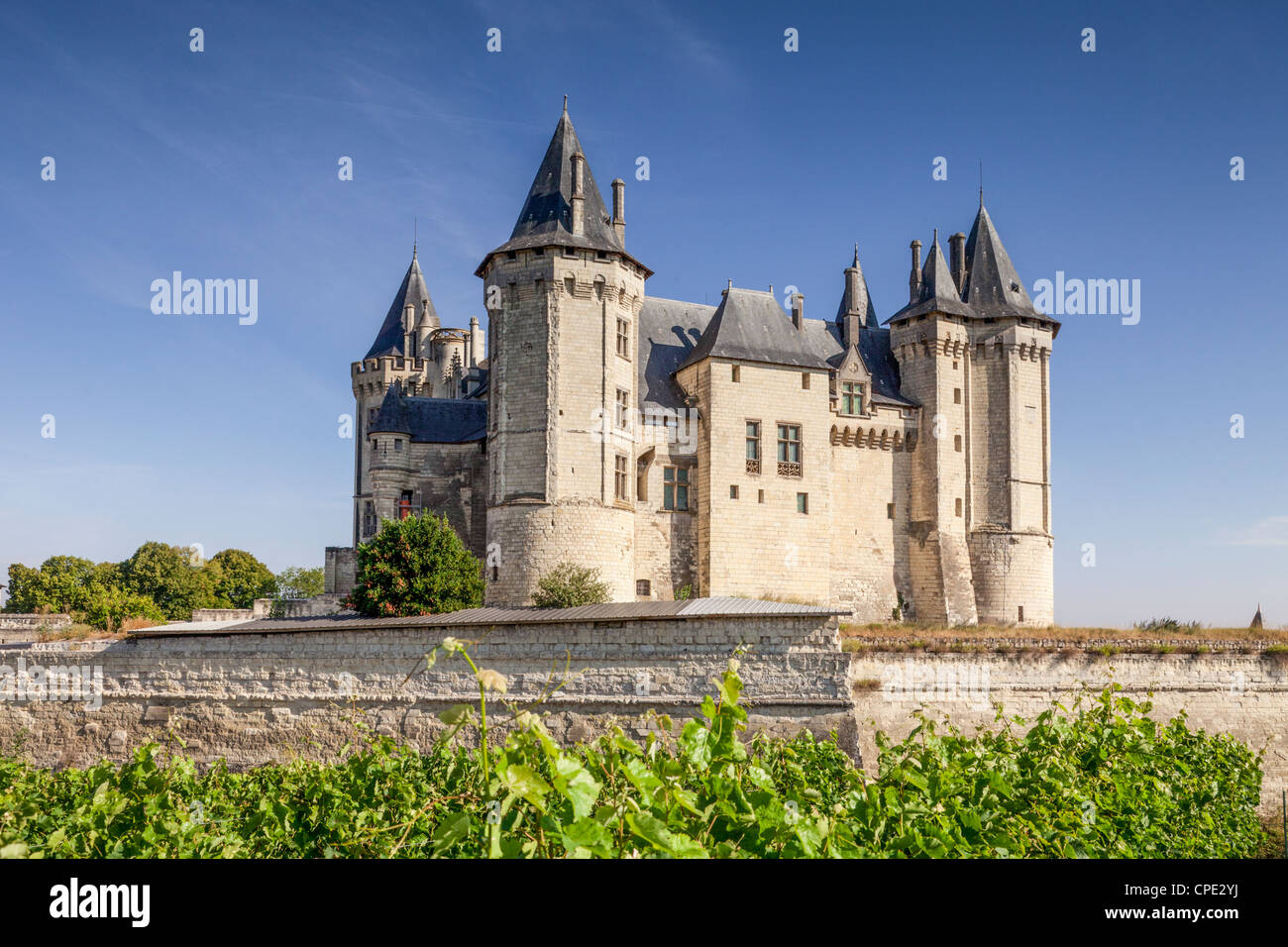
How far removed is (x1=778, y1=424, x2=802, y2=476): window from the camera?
34.4m

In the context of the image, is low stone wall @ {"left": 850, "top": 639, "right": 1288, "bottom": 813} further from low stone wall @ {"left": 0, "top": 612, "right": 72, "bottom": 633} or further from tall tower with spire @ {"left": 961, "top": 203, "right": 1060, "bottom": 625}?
low stone wall @ {"left": 0, "top": 612, "right": 72, "bottom": 633}

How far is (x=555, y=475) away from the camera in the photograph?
30.6 m

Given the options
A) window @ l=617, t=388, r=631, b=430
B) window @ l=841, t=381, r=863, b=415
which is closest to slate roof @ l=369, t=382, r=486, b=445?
window @ l=617, t=388, r=631, b=430

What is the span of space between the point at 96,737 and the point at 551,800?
75.5 feet

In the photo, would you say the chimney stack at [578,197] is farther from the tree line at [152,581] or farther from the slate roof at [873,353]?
the tree line at [152,581]

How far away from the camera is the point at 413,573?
1110 inches

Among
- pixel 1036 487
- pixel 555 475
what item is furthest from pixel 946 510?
pixel 555 475

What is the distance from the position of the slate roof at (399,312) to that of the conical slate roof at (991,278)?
24.5 m

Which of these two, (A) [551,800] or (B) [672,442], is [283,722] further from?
(A) [551,800]

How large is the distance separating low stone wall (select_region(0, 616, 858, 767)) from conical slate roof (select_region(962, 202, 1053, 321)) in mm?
22360

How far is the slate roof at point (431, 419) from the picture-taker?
34969 mm

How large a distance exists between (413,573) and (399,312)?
924 inches

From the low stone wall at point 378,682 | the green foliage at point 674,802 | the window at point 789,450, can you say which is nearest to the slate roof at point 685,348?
the window at point 789,450
